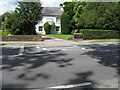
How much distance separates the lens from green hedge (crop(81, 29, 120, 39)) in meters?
19.1

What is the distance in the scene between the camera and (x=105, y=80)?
13.6 ft

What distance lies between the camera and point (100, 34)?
20.0 meters

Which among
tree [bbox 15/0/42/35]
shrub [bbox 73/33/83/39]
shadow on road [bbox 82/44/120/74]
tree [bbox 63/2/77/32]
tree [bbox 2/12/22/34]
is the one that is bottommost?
shadow on road [bbox 82/44/120/74]

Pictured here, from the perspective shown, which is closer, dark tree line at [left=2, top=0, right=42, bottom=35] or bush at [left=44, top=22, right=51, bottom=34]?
dark tree line at [left=2, top=0, right=42, bottom=35]

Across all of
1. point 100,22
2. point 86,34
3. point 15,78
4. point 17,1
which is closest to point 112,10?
point 100,22

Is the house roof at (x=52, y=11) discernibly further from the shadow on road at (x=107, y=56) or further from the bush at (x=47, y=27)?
the shadow on road at (x=107, y=56)

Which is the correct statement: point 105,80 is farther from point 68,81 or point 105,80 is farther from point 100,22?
point 100,22

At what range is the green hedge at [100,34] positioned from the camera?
19.1 m

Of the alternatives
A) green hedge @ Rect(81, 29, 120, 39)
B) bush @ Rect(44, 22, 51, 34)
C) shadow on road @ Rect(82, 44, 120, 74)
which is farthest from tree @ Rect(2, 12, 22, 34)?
bush @ Rect(44, 22, 51, 34)

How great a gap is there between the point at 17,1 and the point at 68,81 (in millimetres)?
16527

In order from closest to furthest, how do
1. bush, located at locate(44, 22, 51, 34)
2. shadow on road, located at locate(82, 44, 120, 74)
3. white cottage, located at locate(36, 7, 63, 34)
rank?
shadow on road, located at locate(82, 44, 120, 74), bush, located at locate(44, 22, 51, 34), white cottage, located at locate(36, 7, 63, 34)

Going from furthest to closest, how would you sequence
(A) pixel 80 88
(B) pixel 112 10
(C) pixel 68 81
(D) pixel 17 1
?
(B) pixel 112 10
(D) pixel 17 1
(C) pixel 68 81
(A) pixel 80 88

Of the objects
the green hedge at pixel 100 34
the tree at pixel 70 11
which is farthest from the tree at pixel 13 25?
the tree at pixel 70 11

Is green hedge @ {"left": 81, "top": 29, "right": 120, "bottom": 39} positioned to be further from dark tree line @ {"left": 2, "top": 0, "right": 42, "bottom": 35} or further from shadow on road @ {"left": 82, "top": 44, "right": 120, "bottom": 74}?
shadow on road @ {"left": 82, "top": 44, "right": 120, "bottom": 74}
